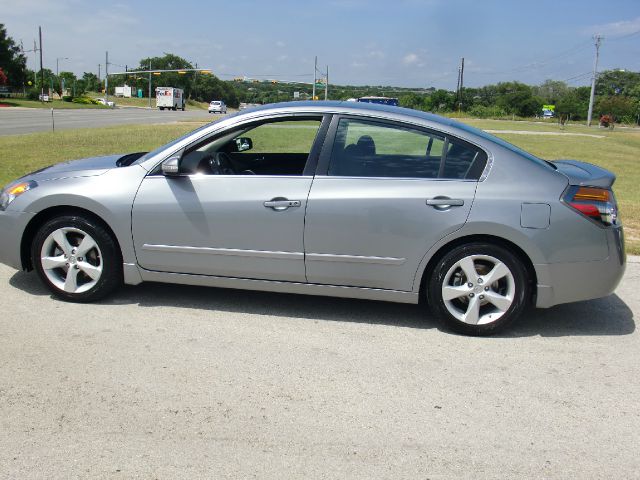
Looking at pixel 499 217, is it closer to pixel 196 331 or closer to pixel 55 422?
pixel 196 331

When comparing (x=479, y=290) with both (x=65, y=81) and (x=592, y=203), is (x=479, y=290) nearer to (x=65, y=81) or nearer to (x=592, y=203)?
(x=592, y=203)

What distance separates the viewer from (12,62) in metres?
86.6

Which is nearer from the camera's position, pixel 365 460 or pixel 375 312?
pixel 365 460

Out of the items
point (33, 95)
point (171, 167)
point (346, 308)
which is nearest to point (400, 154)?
point (346, 308)

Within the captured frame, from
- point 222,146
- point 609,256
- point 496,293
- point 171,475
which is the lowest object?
point 171,475

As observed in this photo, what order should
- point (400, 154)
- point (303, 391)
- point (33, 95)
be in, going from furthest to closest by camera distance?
point (33, 95) → point (400, 154) → point (303, 391)

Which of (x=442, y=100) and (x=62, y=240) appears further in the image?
(x=442, y=100)

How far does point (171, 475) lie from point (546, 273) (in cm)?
283

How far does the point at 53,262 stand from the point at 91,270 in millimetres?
306

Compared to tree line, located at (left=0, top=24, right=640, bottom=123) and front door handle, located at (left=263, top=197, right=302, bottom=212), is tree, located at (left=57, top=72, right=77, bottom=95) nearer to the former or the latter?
tree line, located at (left=0, top=24, right=640, bottom=123)

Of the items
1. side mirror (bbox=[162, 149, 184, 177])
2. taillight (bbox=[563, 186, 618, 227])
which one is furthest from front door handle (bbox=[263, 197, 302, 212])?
taillight (bbox=[563, 186, 618, 227])

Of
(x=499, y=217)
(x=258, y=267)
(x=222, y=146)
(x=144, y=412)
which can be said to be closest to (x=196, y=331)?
(x=258, y=267)

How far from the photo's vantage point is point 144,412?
3.31 m

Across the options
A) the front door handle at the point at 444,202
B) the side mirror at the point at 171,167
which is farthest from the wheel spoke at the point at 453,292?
the side mirror at the point at 171,167
